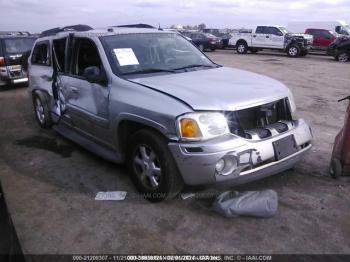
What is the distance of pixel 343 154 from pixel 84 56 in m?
3.30

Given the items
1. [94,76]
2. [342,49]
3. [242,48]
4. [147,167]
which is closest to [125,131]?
[147,167]

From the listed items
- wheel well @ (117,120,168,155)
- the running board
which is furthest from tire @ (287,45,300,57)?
wheel well @ (117,120,168,155)

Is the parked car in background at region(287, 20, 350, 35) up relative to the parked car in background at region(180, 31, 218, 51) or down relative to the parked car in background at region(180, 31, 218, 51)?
up

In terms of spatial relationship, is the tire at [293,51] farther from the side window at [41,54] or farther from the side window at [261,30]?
the side window at [41,54]

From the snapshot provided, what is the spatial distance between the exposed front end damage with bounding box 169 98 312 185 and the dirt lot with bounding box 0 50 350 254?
1.40 ft

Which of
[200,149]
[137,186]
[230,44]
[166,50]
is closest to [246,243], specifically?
[200,149]

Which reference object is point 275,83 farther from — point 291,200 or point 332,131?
point 332,131

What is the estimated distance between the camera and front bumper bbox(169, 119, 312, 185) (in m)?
3.14

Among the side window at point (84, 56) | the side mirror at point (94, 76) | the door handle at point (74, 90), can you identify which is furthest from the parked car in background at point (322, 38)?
the side mirror at point (94, 76)

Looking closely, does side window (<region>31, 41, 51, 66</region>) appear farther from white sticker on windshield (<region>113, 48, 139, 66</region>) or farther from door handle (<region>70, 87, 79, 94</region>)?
white sticker on windshield (<region>113, 48, 139, 66</region>)

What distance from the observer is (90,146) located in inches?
184

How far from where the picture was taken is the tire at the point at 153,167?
340 cm

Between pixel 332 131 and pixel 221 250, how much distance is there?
13.1ft

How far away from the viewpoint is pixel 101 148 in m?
4.45
